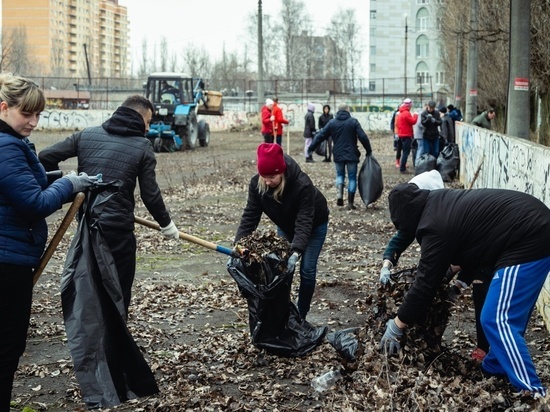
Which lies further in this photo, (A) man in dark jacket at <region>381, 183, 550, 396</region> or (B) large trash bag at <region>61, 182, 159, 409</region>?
(B) large trash bag at <region>61, 182, 159, 409</region>

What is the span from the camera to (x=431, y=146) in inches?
794

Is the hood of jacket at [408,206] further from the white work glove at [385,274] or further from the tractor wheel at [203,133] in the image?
the tractor wheel at [203,133]

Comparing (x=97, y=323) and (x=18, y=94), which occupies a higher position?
(x=18, y=94)

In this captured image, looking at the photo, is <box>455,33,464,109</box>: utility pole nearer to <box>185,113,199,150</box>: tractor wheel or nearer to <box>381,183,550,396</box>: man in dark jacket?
<box>185,113,199,150</box>: tractor wheel

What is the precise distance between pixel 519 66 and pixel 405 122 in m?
9.31

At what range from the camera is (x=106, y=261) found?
4.95m

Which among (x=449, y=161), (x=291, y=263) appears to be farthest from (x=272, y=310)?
(x=449, y=161)

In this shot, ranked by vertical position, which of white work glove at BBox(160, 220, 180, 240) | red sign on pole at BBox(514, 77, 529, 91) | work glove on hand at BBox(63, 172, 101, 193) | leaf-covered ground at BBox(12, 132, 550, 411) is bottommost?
leaf-covered ground at BBox(12, 132, 550, 411)

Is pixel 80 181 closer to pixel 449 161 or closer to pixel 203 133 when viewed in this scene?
pixel 449 161

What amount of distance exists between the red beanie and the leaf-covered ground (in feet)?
3.77

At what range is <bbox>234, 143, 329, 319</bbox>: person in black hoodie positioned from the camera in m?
5.92

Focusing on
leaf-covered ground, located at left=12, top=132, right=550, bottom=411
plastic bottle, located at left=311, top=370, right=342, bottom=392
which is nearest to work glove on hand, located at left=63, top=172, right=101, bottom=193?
leaf-covered ground, located at left=12, top=132, right=550, bottom=411

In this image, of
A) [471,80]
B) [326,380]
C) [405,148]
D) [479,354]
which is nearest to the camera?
[326,380]

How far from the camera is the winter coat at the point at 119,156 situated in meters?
5.29
